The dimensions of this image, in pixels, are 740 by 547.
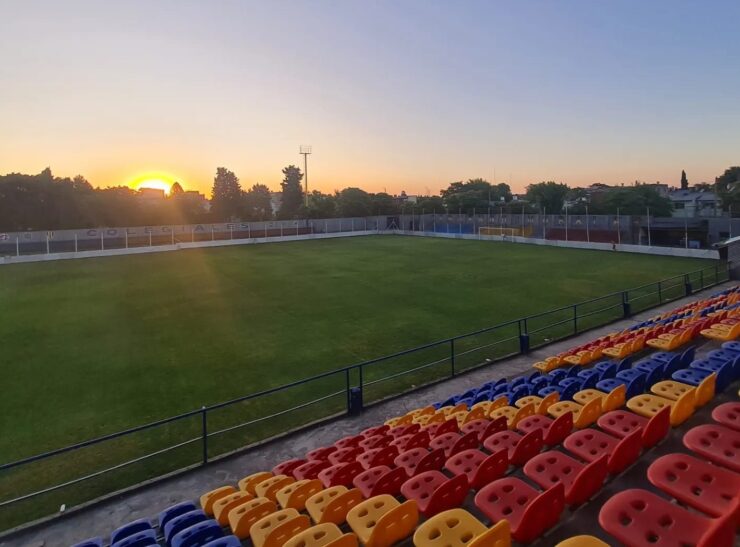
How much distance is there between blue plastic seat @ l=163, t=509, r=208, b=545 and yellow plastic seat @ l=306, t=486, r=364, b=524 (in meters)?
1.72

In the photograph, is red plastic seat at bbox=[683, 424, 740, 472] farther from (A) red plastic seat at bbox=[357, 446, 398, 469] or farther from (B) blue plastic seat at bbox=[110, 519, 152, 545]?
(B) blue plastic seat at bbox=[110, 519, 152, 545]

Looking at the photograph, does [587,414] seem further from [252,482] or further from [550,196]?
[550,196]

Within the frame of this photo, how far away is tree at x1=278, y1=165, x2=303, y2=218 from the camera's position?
346 feet

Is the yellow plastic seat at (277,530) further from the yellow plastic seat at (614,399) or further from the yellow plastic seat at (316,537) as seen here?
the yellow plastic seat at (614,399)

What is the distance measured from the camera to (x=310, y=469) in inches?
294

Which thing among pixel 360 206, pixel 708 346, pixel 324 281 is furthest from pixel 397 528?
pixel 360 206

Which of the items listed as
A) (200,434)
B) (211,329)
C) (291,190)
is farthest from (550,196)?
(200,434)

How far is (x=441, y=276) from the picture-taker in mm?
31406

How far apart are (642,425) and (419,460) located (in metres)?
2.85

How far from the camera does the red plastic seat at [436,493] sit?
480 centimetres

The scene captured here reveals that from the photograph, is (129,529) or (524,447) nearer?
(524,447)

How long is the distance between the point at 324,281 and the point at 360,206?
5995cm

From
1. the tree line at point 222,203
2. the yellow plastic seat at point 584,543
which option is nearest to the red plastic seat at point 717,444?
the yellow plastic seat at point 584,543

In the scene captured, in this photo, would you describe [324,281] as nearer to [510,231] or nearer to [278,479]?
[278,479]
